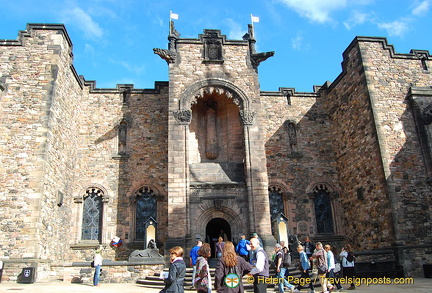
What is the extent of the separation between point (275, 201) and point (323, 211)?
250 centimetres

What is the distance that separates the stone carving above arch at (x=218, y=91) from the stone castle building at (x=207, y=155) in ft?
0.21

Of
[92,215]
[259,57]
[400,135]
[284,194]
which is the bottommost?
[92,215]

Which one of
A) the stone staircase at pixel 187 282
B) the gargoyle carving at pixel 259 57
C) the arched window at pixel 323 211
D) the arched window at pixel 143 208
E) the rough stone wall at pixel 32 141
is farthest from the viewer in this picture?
the arched window at pixel 323 211

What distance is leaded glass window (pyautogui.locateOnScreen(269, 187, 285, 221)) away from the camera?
1819 centimetres

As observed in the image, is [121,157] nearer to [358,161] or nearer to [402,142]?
[358,161]

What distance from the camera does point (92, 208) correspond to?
1723 cm

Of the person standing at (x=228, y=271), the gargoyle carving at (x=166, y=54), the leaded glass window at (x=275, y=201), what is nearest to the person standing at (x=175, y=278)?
the person standing at (x=228, y=271)

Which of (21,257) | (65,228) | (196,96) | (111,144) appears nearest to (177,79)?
(196,96)

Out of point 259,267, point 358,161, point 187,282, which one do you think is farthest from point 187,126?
point 259,267

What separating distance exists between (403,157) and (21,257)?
14867 millimetres

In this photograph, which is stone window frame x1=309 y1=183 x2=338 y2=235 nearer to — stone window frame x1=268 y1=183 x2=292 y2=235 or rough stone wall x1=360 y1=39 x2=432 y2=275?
stone window frame x1=268 y1=183 x2=292 y2=235

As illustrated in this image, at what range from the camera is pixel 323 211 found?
730 inches

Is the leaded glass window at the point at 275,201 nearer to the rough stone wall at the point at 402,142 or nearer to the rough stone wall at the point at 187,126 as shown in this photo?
the rough stone wall at the point at 187,126

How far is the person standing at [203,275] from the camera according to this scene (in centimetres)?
538
